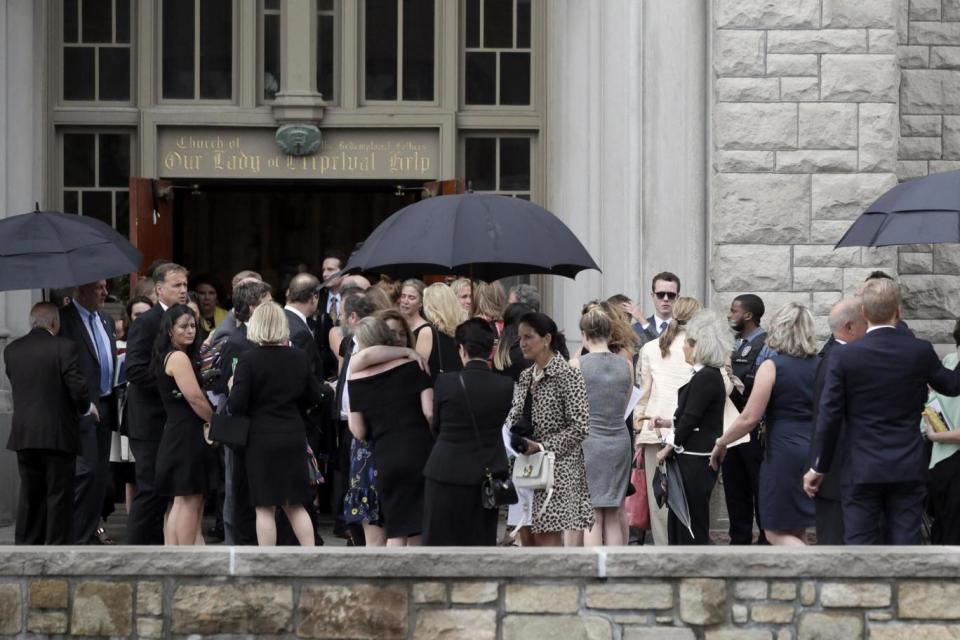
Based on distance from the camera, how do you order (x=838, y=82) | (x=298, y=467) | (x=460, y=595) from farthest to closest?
1. (x=838, y=82)
2. (x=298, y=467)
3. (x=460, y=595)

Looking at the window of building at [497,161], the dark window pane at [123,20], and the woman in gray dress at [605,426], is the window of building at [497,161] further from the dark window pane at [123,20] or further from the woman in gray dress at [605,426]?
the woman in gray dress at [605,426]

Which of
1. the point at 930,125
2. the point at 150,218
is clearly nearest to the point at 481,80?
the point at 150,218

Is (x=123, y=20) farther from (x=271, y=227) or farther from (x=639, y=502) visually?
(x=639, y=502)

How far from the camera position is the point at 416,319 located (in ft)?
36.4

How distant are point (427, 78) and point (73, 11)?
312 cm

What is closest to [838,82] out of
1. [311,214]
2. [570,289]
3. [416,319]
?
[570,289]

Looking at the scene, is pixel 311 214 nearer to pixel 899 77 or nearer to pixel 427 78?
pixel 427 78

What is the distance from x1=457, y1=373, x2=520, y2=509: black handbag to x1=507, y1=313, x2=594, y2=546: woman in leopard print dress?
67 cm

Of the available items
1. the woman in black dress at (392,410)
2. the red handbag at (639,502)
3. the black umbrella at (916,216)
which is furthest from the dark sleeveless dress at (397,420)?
the black umbrella at (916,216)

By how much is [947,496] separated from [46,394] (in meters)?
5.51

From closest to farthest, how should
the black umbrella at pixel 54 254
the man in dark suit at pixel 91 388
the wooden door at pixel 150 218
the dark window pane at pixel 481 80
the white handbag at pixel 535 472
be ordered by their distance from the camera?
1. the white handbag at pixel 535 472
2. the black umbrella at pixel 54 254
3. the man in dark suit at pixel 91 388
4. the wooden door at pixel 150 218
5. the dark window pane at pixel 481 80

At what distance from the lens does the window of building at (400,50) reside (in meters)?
15.5

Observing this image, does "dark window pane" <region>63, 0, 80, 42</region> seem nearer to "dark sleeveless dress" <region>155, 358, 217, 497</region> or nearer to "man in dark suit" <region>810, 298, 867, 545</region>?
"dark sleeveless dress" <region>155, 358, 217, 497</region>

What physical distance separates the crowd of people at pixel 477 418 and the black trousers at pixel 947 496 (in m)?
0.01
